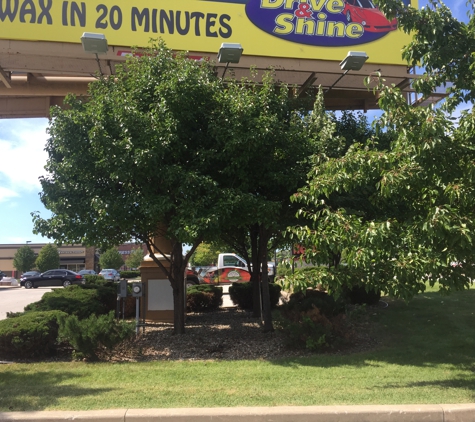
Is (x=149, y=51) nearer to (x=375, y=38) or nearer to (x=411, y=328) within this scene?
(x=375, y=38)

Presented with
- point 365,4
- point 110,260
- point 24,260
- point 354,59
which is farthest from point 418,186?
point 24,260

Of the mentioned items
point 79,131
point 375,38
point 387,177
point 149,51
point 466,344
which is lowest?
point 466,344

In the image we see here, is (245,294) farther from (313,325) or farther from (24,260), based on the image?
(24,260)

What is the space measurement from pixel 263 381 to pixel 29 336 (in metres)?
4.35

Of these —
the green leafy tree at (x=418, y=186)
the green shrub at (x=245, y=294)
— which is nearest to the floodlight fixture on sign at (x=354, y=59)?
the green leafy tree at (x=418, y=186)

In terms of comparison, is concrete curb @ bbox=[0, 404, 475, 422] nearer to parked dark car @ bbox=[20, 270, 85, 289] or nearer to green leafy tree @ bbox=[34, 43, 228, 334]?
green leafy tree @ bbox=[34, 43, 228, 334]

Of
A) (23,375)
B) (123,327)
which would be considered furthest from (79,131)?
(23,375)

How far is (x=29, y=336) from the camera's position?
8.33m

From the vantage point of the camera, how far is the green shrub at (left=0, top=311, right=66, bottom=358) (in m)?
8.26

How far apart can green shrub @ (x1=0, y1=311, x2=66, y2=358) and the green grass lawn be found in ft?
1.51

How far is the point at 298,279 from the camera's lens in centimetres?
632

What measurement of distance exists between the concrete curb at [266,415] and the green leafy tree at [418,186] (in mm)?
1359

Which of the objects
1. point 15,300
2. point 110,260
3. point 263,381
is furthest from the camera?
point 110,260

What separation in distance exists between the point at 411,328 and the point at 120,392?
745 centimetres
